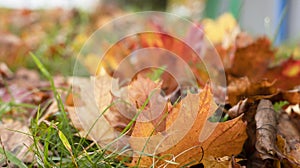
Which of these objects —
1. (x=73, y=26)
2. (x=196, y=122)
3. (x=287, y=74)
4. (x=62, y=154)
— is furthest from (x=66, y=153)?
(x=73, y=26)

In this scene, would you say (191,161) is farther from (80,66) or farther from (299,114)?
(80,66)

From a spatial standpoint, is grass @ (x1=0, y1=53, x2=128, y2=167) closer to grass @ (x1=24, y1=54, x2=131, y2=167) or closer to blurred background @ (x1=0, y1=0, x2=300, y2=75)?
grass @ (x1=24, y1=54, x2=131, y2=167)

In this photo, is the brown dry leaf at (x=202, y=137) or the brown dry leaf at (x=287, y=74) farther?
the brown dry leaf at (x=287, y=74)

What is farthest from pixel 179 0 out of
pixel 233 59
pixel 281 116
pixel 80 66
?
pixel 281 116

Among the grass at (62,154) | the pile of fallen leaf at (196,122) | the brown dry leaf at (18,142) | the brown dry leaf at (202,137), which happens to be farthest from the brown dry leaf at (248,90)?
the brown dry leaf at (18,142)

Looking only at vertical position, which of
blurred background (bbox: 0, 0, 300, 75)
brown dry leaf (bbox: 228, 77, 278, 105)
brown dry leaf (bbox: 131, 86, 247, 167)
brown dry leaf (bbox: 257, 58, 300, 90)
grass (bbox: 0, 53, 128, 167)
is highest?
blurred background (bbox: 0, 0, 300, 75)

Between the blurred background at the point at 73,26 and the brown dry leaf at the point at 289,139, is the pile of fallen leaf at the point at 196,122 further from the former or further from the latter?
the blurred background at the point at 73,26

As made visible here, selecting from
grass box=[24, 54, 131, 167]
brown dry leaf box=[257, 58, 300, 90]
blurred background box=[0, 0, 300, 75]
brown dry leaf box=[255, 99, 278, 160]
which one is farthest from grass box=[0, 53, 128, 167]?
blurred background box=[0, 0, 300, 75]

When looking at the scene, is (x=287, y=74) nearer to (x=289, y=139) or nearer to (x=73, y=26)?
(x=289, y=139)

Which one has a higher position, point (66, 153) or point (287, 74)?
point (287, 74)
